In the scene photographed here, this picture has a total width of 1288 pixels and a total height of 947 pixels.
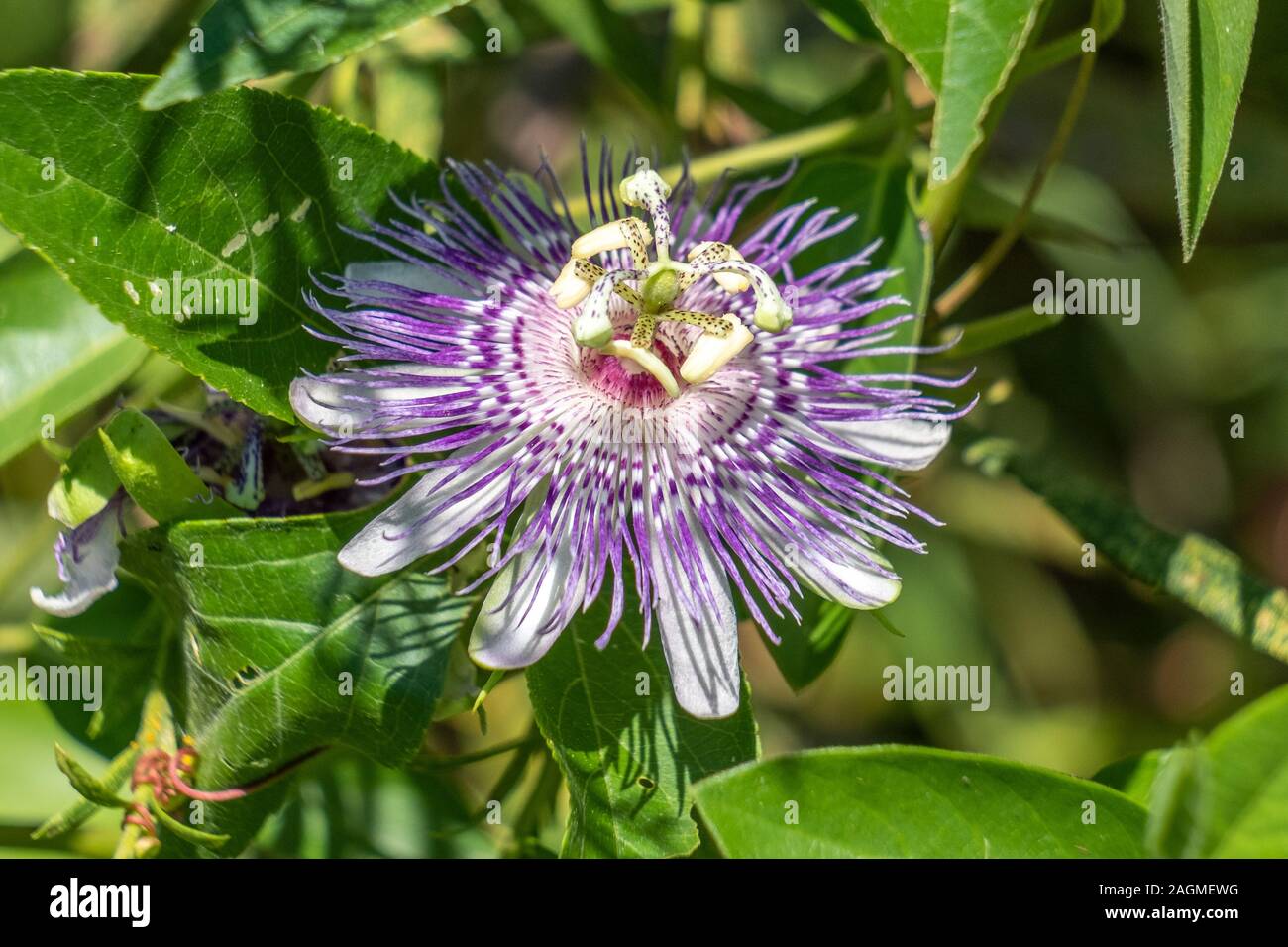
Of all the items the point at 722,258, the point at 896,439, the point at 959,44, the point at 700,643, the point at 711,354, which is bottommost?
the point at 700,643

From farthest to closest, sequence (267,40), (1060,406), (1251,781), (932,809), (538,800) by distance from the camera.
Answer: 1. (1060,406)
2. (538,800)
3. (932,809)
4. (267,40)
5. (1251,781)

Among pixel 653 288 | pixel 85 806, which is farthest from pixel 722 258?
pixel 85 806

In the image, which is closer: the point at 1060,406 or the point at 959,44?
the point at 959,44

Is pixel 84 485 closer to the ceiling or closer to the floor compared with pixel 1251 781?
closer to the ceiling

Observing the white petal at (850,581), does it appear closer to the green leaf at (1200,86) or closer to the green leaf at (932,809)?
the green leaf at (932,809)

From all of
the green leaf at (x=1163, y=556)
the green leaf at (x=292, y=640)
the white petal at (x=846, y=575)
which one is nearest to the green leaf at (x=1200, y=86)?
the white petal at (x=846, y=575)

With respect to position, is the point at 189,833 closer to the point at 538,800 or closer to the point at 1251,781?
the point at 538,800

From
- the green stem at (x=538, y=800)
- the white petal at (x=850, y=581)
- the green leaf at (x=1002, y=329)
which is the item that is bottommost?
the green stem at (x=538, y=800)
